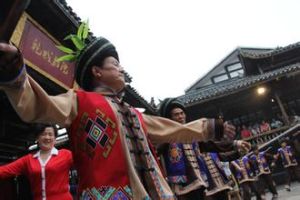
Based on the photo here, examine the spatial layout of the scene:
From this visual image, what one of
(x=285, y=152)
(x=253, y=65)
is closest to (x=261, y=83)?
(x=285, y=152)

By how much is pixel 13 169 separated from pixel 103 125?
5.88 ft

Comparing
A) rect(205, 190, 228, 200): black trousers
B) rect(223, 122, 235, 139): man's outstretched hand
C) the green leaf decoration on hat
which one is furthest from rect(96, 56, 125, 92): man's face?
rect(205, 190, 228, 200): black trousers

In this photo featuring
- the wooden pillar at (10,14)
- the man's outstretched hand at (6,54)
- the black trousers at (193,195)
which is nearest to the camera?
the wooden pillar at (10,14)

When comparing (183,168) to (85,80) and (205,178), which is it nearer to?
(205,178)

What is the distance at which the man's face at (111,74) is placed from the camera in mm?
2248

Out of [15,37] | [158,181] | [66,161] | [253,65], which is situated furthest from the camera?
[253,65]

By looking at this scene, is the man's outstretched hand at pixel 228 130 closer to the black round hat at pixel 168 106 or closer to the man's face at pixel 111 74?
the man's face at pixel 111 74

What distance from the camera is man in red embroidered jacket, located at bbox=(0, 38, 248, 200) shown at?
1.48m

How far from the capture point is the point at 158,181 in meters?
1.94

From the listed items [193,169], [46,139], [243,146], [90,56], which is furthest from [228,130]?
[46,139]

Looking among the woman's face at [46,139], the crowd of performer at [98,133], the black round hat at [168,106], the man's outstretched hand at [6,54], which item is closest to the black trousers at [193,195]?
the crowd of performer at [98,133]

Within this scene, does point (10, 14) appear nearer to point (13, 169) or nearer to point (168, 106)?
point (13, 169)

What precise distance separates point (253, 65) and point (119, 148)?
67.1 ft

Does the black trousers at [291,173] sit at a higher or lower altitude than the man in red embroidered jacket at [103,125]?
lower
